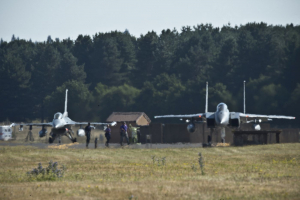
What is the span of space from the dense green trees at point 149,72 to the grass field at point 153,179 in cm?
4477

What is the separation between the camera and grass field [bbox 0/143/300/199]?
14.5 meters

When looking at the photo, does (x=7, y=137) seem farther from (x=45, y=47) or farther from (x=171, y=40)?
(x=171, y=40)

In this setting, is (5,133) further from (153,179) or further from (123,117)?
(153,179)

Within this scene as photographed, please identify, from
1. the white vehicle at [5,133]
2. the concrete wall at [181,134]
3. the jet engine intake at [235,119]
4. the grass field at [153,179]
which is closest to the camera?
the grass field at [153,179]

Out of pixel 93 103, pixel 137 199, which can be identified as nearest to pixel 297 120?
Answer: pixel 93 103

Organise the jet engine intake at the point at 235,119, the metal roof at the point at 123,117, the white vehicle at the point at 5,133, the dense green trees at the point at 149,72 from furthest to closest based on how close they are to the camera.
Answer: the dense green trees at the point at 149,72
the metal roof at the point at 123,117
the white vehicle at the point at 5,133
the jet engine intake at the point at 235,119

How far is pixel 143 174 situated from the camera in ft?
65.0

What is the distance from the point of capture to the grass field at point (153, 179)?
14.5 meters

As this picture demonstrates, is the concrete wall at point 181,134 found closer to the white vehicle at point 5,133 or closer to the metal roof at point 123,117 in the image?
the metal roof at point 123,117

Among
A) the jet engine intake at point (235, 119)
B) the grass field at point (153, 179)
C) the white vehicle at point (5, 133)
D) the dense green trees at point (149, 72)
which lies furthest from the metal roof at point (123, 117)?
the grass field at point (153, 179)

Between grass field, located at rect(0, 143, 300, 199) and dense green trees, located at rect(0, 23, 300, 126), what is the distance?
4477cm

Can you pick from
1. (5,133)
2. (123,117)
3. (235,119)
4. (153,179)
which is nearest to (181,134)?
(235,119)

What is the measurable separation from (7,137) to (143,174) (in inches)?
1595

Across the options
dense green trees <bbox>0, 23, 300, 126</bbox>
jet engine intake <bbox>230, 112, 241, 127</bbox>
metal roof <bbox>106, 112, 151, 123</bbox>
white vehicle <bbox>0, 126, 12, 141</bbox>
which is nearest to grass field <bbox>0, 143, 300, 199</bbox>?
jet engine intake <bbox>230, 112, 241, 127</bbox>
